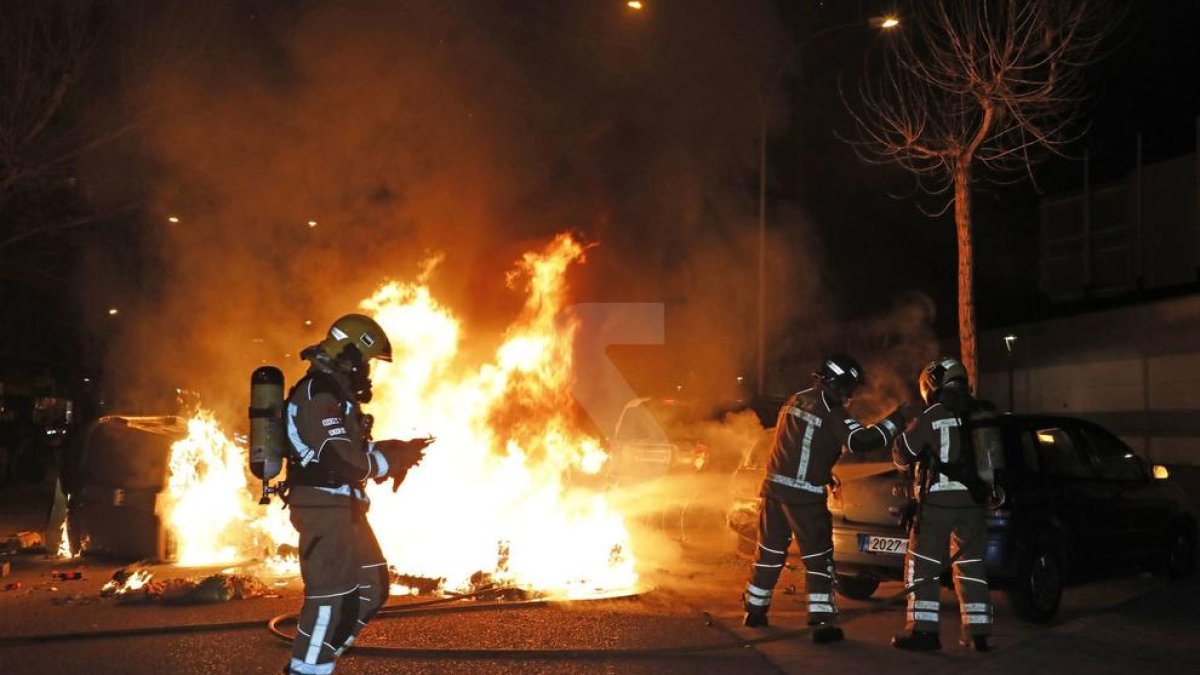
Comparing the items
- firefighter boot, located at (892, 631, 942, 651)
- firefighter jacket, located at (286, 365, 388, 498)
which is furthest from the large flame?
firefighter jacket, located at (286, 365, 388, 498)

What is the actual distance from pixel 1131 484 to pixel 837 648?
347cm

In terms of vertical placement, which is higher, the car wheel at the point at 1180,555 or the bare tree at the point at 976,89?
the bare tree at the point at 976,89

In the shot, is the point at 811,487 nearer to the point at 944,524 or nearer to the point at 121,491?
the point at 944,524

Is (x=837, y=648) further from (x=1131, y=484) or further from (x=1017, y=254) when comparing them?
(x=1017, y=254)

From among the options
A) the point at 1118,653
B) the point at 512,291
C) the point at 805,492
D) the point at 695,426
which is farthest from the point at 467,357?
the point at 1118,653

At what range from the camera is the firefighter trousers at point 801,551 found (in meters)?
6.95

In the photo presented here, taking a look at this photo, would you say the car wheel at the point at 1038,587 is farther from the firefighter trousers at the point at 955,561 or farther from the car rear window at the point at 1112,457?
the car rear window at the point at 1112,457

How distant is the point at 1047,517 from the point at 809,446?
78.6 inches

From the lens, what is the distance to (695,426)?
39.7ft

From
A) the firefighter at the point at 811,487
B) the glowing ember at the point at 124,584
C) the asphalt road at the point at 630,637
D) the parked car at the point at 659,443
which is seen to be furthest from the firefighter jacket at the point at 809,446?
the glowing ember at the point at 124,584

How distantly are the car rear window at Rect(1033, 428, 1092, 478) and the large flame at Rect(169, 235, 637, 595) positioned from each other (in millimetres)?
3346

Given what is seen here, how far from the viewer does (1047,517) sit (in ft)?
25.2

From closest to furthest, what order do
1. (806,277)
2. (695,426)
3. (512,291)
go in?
(695,426) → (512,291) → (806,277)

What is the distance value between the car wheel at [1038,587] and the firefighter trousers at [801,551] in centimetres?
140
